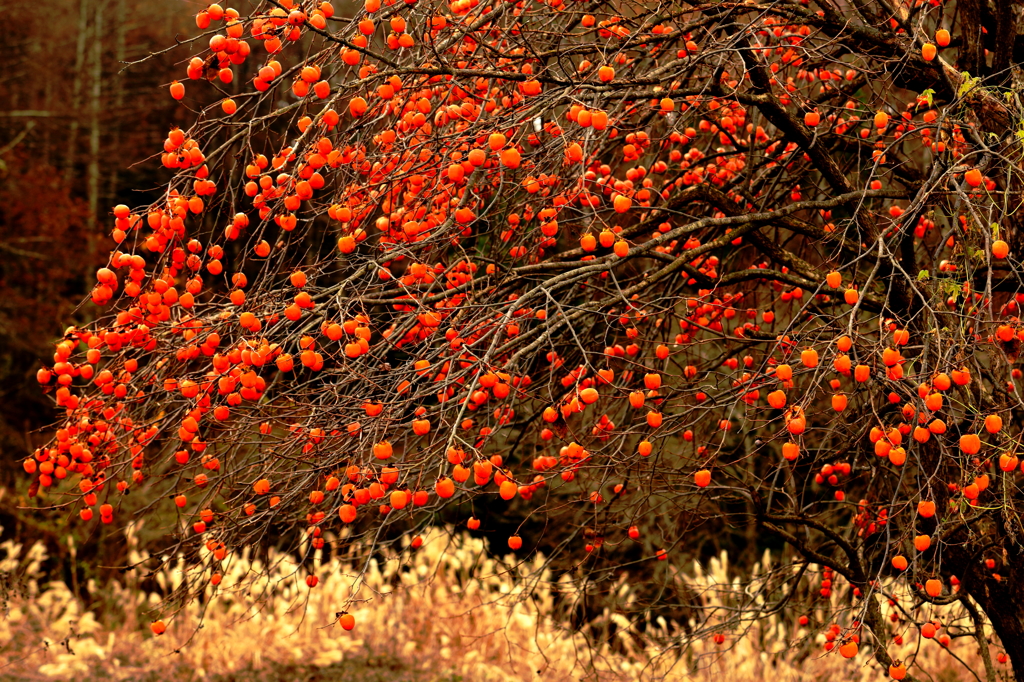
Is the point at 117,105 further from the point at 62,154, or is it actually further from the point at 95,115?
the point at 62,154

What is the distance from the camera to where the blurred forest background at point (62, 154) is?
12555mm

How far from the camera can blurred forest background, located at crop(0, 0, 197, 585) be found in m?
12.6

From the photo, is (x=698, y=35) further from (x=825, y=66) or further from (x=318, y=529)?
(x=318, y=529)

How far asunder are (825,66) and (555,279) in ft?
8.09

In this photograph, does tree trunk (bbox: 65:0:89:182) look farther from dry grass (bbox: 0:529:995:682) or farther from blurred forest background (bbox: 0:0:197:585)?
dry grass (bbox: 0:529:995:682)

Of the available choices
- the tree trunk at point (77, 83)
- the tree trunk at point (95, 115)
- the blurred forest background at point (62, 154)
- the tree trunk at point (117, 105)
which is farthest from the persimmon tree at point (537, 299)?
the tree trunk at point (117, 105)

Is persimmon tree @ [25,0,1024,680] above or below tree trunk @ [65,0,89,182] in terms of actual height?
below

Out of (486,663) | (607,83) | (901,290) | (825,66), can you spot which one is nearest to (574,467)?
(607,83)

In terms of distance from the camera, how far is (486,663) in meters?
5.96

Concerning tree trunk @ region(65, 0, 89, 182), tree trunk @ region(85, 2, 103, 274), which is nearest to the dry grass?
tree trunk @ region(85, 2, 103, 274)

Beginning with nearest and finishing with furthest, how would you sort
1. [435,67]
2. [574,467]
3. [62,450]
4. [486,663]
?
[574,467] → [435,67] → [62,450] → [486,663]

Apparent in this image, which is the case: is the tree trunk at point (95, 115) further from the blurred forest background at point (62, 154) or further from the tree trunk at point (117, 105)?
the tree trunk at point (117, 105)

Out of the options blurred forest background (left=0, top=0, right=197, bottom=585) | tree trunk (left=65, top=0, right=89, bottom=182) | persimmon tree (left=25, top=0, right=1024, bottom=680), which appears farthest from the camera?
tree trunk (left=65, top=0, right=89, bottom=182)

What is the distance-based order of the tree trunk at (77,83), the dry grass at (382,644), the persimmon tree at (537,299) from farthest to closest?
the tree trunk at (77,83)
the dry grass at (382,644)
the persimmon tree at (537,299)
